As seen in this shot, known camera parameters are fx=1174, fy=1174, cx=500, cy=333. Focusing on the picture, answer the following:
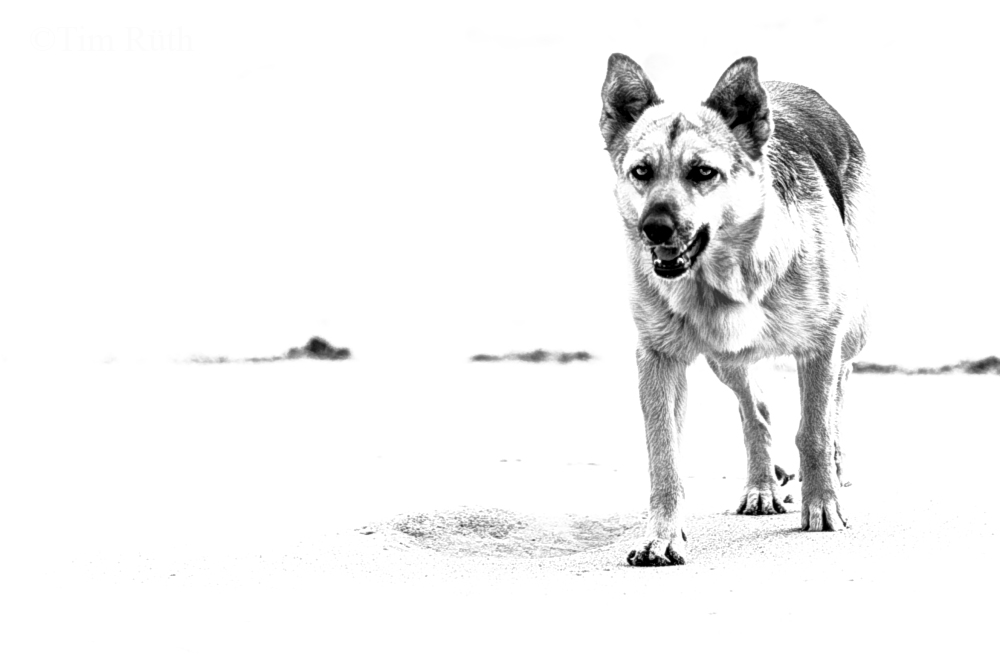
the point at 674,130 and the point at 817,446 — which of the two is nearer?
the point at 674,130

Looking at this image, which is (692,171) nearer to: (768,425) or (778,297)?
(778,297)

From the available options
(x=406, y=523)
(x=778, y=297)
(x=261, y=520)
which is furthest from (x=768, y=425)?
(x=261, y=520)

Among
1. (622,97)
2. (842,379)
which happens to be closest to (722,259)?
(622,97)

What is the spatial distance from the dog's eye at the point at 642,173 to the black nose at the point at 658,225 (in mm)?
299

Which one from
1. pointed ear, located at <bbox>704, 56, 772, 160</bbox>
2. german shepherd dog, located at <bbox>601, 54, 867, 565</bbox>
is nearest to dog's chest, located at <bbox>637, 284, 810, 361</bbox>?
german shepherd dog, located at <bbox>601, 54, 867, 565</bbox>

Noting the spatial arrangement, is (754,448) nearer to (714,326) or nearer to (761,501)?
(761,501)

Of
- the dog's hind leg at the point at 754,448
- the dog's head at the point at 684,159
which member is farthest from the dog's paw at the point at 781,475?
the dog's head at the point at 684,159

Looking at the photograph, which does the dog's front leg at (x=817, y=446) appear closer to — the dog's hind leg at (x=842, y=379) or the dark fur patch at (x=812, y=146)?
the dark fur patch at (x=812, y=146)

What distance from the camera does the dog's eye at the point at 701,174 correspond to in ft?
18.3

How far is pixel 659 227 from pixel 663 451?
1.22m

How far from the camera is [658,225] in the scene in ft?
17.5

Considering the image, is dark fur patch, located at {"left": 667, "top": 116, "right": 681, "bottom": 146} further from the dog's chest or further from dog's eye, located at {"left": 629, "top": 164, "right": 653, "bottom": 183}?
the dog's chest

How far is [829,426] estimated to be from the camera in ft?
21.0

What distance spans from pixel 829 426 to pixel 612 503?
211 centimetres
